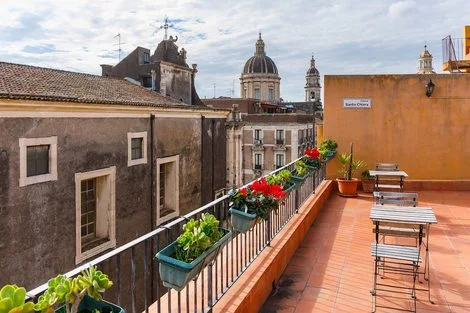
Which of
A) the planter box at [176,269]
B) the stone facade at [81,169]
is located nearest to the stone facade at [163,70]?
the stone facade at [81,169]

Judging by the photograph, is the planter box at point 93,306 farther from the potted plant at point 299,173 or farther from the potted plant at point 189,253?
the potted plant at point 299,173

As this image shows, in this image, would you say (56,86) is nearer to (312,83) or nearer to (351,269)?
(351,269)

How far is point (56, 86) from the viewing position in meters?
11.6

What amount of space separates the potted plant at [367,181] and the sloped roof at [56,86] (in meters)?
6.91

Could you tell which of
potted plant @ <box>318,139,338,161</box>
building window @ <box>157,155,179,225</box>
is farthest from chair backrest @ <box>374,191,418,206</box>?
building window @ <box>157,155,179,225</box>

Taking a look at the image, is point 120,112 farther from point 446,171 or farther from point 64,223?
point 446,171

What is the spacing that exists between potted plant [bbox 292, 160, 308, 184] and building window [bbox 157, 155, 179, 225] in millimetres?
8987

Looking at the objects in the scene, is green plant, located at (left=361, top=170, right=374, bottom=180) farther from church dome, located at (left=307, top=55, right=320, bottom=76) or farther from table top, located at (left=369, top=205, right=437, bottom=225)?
church dome, located at (left=307, top=55, right=320, bottom=76)

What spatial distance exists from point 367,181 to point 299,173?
3.49 m

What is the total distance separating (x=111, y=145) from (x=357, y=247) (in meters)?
8.32

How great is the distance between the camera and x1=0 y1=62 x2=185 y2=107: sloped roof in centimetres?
935

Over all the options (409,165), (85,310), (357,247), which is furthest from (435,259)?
(409,165)

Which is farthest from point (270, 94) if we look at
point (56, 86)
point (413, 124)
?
point (413, 124)

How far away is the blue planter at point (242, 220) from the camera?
333cm
